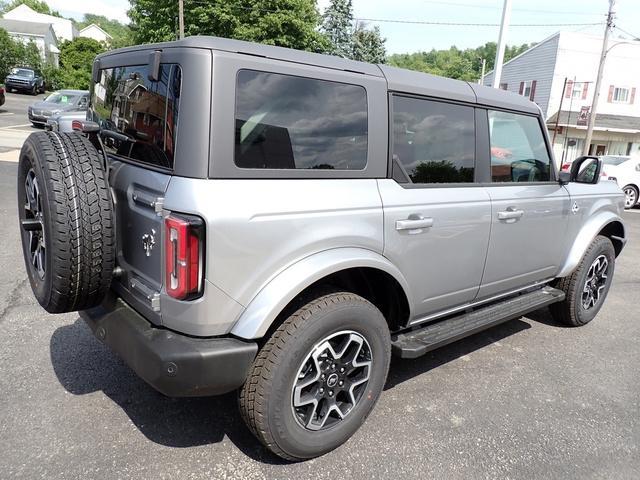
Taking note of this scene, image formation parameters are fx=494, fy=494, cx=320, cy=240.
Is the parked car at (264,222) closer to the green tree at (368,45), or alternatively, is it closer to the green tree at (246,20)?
the green tree at (246,20)

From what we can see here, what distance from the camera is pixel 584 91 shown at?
3022cm

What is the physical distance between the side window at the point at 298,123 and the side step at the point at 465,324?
3.73ft

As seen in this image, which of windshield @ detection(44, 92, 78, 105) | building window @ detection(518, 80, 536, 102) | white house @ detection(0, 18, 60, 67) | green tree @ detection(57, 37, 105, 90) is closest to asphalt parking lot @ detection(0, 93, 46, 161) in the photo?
windshield @ detection(44, 92, 78, 105)

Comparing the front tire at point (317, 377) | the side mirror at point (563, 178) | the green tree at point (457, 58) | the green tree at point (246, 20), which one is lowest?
the front tire at point (317, 377)

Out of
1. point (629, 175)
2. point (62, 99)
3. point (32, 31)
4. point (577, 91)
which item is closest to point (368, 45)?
point (577, 91)

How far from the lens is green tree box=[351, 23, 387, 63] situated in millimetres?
35781

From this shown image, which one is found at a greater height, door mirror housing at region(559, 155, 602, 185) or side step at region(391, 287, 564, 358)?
door mirror housing at region(559, 155, 602, 185)

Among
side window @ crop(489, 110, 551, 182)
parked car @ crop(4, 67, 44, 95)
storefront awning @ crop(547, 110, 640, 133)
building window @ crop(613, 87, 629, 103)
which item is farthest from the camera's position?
parked car @ crop(4, 67, 44, 95)

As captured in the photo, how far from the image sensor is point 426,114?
3031 mm

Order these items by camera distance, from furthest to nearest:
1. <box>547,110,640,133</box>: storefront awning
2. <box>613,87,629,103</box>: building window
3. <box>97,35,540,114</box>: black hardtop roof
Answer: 1. <box>613,87,629,103</box>: building window
2. <box>547,110,640,133</box>: storefront awning
3. <box>97,35,540,114</box>: black hardtop roof

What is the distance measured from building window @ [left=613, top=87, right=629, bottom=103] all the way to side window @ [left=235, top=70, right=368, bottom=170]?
35007mm

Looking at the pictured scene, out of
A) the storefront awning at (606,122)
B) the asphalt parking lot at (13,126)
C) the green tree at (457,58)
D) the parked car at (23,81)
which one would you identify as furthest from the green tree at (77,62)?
the green tree at (457,58)

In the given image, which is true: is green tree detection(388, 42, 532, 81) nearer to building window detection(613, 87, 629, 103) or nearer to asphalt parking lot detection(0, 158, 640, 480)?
building window detection(613, 87, 629, 103)

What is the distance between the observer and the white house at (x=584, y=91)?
2956 centimetres
